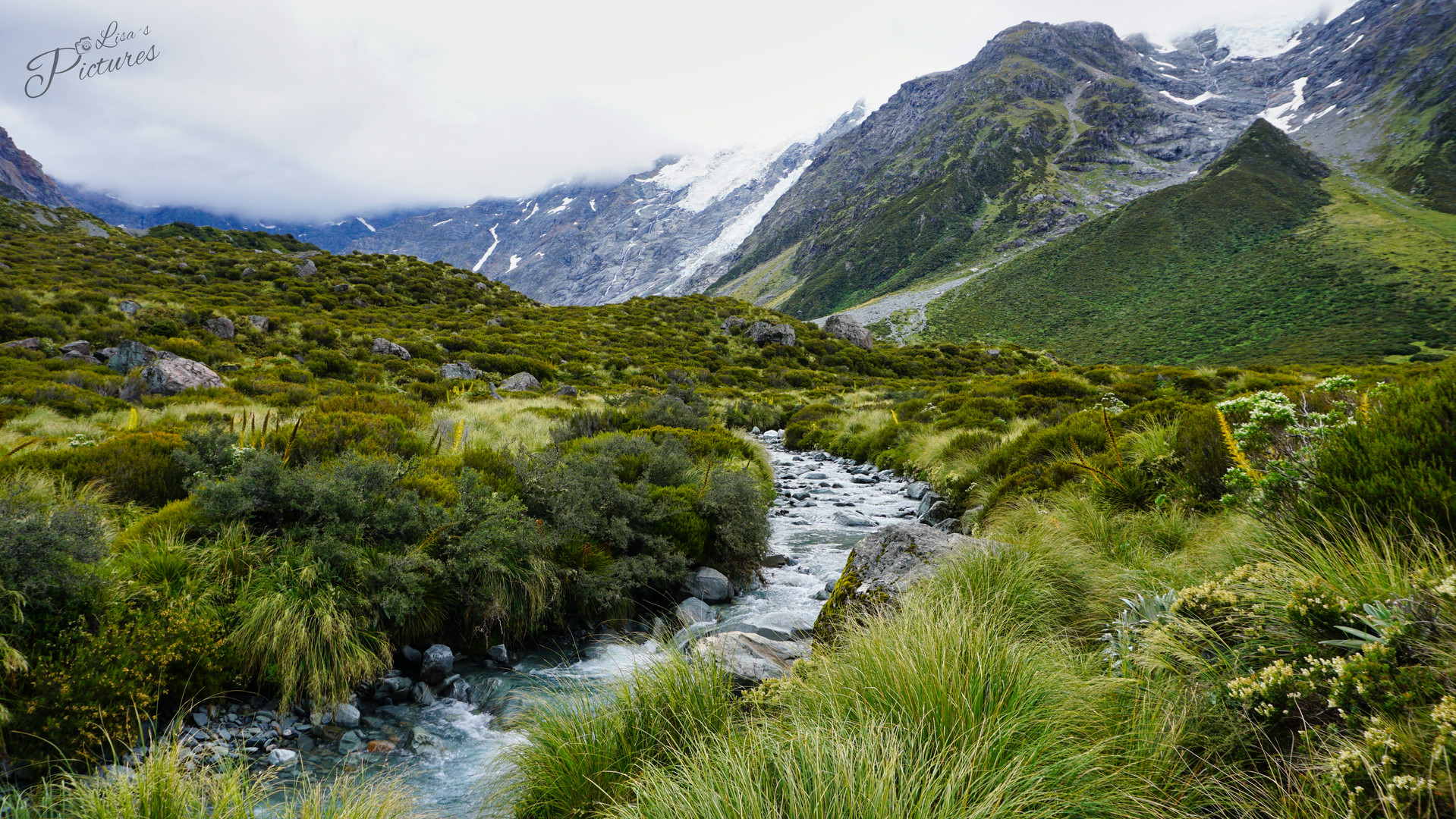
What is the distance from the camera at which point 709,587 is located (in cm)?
689

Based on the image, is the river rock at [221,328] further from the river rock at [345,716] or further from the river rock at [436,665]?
the river rock at [345,716]

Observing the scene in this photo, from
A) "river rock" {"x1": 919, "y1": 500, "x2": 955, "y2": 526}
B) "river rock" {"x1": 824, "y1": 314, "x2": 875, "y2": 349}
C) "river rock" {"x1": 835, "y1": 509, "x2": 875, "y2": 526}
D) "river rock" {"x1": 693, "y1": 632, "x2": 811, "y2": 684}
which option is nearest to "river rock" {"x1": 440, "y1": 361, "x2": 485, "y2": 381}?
"river rock" {"x1": 835, "y1": 509, "x2": 875, "y2": 526}

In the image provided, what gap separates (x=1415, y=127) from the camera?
128 m

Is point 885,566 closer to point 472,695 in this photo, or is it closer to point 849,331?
point 472,695

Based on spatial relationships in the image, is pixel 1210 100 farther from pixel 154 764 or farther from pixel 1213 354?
pixel 154 764

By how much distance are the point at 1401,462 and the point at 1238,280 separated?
322 feet

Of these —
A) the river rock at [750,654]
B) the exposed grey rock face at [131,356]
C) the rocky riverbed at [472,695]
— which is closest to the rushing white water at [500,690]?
the rocky riverbed at [472,695]

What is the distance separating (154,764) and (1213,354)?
266ft

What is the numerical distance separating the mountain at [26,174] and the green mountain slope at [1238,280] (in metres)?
262

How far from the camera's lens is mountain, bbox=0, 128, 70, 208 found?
165 meters

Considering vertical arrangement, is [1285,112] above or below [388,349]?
above

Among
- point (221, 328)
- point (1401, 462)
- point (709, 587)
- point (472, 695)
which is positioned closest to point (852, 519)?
point (709, 587)

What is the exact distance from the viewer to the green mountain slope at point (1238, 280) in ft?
194

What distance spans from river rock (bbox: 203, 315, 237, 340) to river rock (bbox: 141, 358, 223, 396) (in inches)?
329
